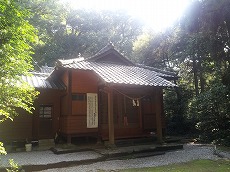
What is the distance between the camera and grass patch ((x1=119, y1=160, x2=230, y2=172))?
24.3ft

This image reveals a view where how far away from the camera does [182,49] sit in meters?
19.5

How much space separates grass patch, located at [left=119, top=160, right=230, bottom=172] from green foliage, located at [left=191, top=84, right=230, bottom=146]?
4.44 metres

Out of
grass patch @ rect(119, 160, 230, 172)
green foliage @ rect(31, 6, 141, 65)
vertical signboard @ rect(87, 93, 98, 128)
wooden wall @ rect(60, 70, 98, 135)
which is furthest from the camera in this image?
green foliage @ rect(31, 6, 141, 65)

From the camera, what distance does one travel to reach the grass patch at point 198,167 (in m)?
7.42

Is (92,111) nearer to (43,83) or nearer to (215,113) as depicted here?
(43,83)

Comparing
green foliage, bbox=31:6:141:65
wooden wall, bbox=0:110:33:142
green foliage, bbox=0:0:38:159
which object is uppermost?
green foliage, bbox=31:6:141:65

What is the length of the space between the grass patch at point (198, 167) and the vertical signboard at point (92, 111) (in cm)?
522

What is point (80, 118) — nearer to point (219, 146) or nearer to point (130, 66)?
point (130, 66)

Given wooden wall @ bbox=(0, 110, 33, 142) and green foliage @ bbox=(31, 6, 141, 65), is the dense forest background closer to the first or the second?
green foliage @ bbox=(31, 6, 141, 65)

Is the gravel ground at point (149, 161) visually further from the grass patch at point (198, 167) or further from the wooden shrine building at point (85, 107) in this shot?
the wooden shrine building at point (85, 107)

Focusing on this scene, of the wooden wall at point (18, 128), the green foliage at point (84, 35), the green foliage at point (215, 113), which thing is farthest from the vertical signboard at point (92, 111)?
the green foliage at point (84, 35)

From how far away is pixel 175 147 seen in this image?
37.2 ft

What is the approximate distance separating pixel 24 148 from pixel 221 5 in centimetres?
1374

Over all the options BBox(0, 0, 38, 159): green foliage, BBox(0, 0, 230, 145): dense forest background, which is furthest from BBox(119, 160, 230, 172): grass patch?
BBox(0, 0, 38, 159): green foliage
